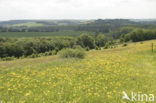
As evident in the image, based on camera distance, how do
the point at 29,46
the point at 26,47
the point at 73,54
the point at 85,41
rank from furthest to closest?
the point at 85,41, the point at 29,46, the point at 26,47, the point at 73,54

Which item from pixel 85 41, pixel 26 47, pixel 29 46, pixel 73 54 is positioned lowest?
pixel 85 41

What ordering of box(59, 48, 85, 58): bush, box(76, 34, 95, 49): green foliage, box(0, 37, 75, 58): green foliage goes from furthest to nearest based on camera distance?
box(76, 34, 95, 49): green foliage < box(0, 37, 75, 58): green foliage < box(59, 48, 85, 58): bush

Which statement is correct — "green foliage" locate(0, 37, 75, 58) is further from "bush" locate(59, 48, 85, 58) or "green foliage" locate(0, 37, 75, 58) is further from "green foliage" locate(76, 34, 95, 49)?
"bush" locate(59, 48, 85, 58)

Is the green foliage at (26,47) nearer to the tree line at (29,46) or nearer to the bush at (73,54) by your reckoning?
the tree line at (29,46)

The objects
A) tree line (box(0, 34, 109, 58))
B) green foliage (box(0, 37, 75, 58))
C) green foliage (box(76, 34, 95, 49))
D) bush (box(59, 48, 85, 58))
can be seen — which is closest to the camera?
bush (box(59, 48, 85, 58))

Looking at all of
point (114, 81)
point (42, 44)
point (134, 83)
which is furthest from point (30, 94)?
point (42, 44)

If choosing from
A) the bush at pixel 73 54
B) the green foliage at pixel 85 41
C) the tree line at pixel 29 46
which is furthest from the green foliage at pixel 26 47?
the bush at pixel 73 54

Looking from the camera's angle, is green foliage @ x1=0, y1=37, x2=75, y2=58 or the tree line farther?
the tree line

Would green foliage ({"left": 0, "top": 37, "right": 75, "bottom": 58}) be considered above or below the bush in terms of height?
below

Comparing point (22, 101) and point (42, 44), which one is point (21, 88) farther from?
point (42, 44)

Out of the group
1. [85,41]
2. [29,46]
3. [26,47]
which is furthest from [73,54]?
[85,41]

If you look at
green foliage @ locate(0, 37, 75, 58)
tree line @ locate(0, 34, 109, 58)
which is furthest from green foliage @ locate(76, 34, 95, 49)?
green foliage @ locate(0, 37, 75, 58)

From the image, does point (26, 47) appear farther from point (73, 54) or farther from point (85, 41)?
point (73, 54)

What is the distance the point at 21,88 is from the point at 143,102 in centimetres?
599
